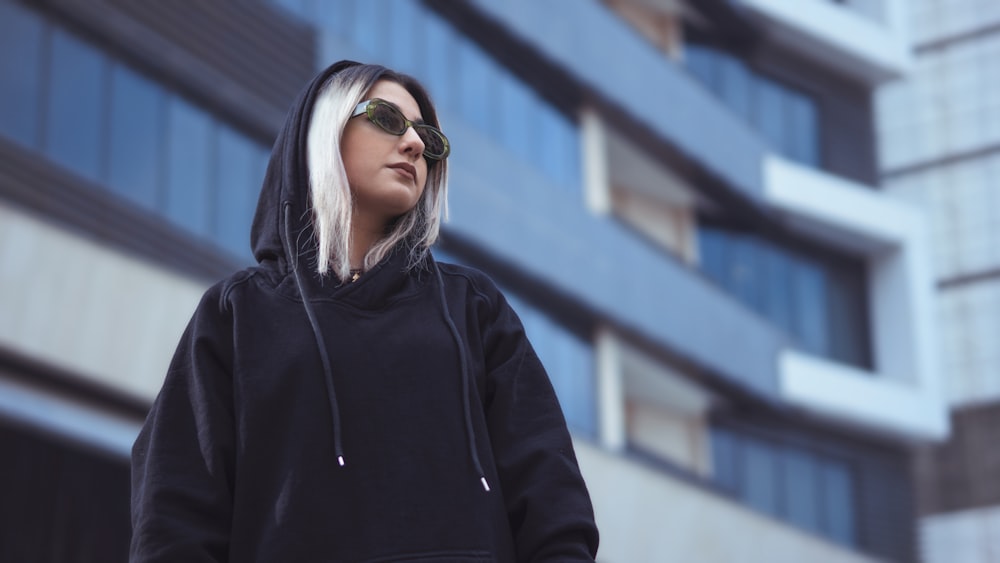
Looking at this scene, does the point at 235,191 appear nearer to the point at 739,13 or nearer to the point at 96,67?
the point at 96,67

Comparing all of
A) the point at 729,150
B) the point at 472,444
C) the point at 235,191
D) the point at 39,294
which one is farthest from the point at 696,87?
the point at 472,444

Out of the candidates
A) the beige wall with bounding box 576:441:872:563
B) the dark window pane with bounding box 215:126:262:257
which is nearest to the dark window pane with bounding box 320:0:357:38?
the dark window pane with bounding box 215:126:262:257

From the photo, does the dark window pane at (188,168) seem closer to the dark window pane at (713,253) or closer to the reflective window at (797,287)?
the reflective window at (797,287)

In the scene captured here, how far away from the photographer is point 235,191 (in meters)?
19.9

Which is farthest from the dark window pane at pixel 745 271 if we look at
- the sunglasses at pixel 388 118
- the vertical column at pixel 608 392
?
the sunglasses at pixel 388 118

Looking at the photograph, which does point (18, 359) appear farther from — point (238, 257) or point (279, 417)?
point (279, 417)

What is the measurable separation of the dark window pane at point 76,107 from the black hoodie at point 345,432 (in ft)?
46.9

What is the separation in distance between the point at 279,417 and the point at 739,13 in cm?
3308

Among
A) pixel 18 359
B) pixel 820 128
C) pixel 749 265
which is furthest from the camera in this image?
pixel 820 128

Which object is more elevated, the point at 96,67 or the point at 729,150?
the point at 96,67

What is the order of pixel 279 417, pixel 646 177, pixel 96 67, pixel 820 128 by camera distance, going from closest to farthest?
pixel 279 417, pixel 96 67, pixel 646 177, pixel 820 128

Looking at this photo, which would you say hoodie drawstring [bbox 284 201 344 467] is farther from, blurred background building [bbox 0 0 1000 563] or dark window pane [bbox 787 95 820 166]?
dark window pane [bbox 787 95 820 166]

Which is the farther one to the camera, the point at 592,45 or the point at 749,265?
the point at 749,265

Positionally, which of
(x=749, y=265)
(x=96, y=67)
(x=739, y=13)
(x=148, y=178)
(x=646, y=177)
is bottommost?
(x=749, y=265)
